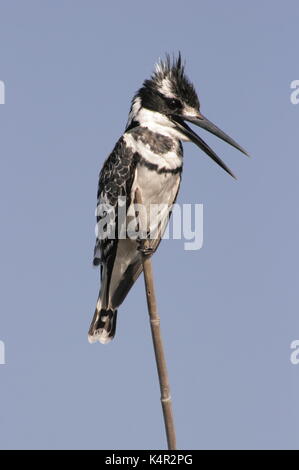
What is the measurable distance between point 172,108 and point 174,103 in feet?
0.13

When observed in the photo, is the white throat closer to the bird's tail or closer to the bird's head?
the bird's head

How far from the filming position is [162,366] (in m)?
3.86

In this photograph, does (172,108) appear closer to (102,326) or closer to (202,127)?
(202,127)

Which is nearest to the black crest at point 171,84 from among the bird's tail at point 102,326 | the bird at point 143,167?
the bird at point 143,167

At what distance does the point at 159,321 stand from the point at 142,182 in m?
2.12

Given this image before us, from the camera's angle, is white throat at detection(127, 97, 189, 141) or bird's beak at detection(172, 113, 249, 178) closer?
bird's beak at detection(172, 113, 249, 178)

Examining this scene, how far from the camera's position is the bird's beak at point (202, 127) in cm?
593

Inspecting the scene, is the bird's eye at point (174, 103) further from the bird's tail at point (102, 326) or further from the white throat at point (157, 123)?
the bird's tail at point (102, 326)

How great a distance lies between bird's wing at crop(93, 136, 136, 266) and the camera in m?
6.12

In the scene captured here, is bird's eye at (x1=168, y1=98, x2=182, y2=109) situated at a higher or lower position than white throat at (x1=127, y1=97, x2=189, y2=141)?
higher

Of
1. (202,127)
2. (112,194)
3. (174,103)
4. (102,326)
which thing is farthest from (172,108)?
(102,326)

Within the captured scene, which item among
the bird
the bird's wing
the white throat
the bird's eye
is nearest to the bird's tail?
the bird

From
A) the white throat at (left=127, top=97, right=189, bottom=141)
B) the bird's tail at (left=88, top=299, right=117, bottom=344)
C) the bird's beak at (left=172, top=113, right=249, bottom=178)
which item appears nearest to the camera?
the bird's beak at (left=172, top=113, right=249, bottom=178)
